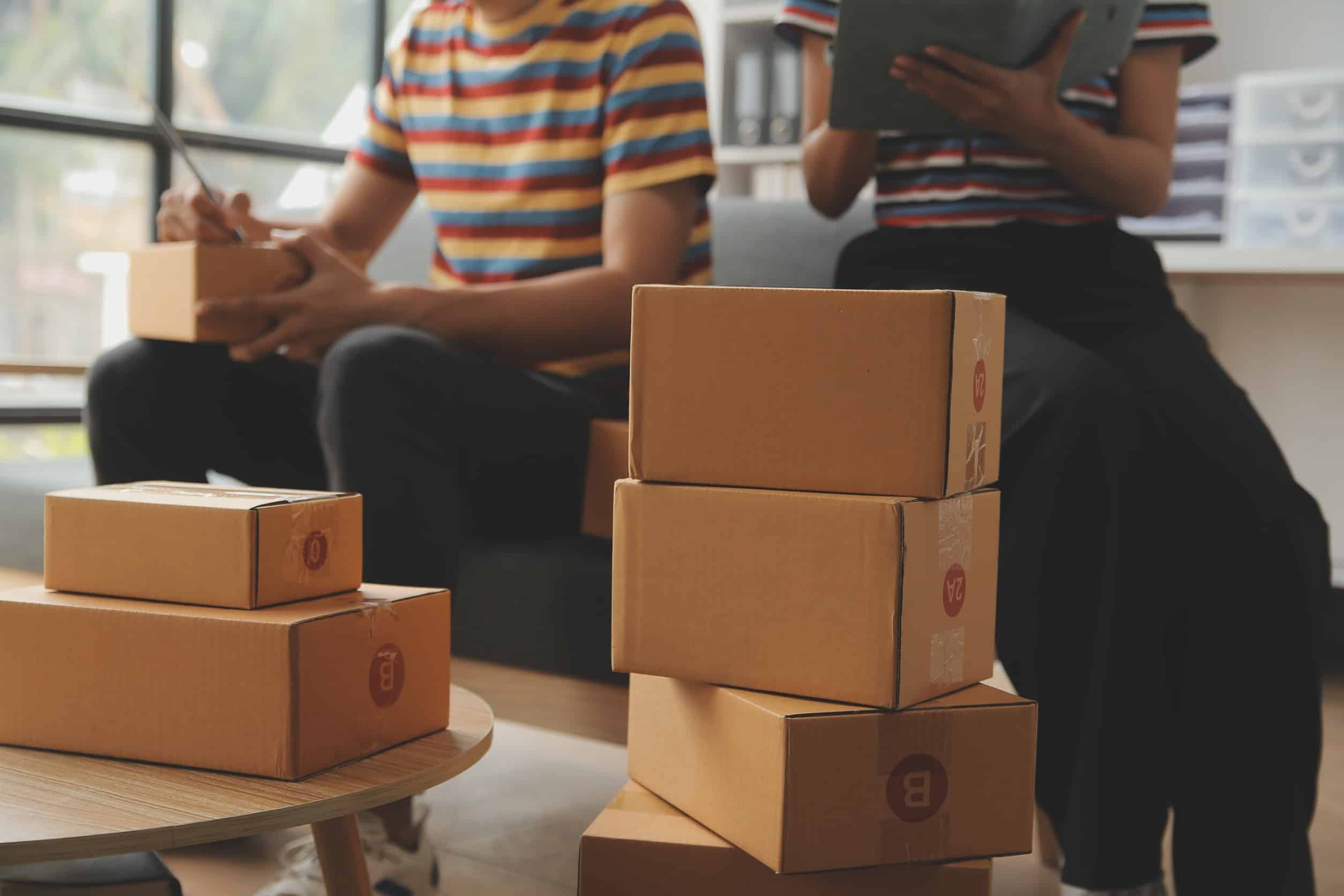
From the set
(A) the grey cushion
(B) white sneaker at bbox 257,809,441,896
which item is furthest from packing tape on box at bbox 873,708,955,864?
(A) the grey cushion

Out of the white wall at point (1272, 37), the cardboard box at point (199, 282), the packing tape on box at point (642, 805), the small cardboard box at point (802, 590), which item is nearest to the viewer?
the small cardboard box at point (802, 590)

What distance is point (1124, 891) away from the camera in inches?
38.0

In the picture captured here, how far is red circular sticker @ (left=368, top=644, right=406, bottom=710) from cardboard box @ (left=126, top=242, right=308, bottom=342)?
57 cm

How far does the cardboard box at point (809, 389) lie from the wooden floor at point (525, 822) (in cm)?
51

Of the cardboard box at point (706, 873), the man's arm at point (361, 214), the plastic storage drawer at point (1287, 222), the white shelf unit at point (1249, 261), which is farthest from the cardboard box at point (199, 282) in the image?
the plastic storage drawer at point (1287, 222)

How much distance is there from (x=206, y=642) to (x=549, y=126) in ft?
2.94

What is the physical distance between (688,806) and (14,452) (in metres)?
2.95

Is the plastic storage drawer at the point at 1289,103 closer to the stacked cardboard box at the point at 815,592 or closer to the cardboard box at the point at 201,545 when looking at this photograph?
the stacked cardboard box at the point at 815,592

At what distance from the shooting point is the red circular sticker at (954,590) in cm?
79

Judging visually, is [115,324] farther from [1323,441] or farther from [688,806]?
[1323,441]

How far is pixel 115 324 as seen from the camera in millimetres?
2729

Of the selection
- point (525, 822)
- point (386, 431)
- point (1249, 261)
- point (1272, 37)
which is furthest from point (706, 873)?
point (1272, 37)

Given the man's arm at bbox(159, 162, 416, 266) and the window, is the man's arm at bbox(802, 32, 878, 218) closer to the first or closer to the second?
the man's arm at bbox(159, 162, 416, 266)

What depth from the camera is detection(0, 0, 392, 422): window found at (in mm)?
3152
